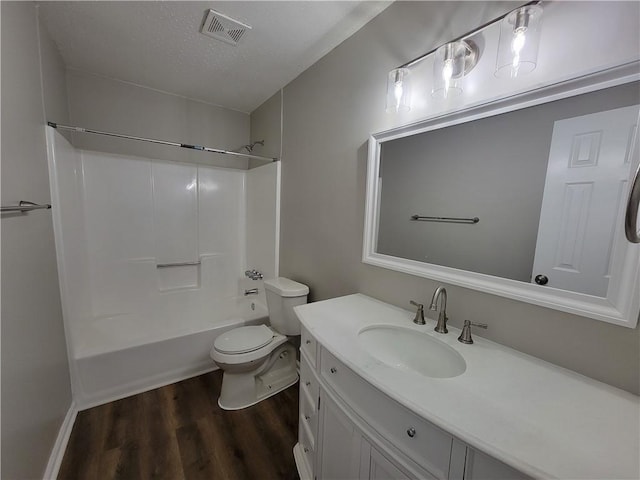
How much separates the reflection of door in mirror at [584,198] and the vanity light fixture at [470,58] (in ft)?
0.87

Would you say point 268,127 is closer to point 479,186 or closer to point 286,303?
point 286,303

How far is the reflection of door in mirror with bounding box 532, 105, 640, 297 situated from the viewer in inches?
28.1

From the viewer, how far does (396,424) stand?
705 millimetres

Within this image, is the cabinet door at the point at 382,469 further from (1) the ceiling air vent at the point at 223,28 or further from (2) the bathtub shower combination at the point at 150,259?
(1) the ceiling air vent at the point at 223,28

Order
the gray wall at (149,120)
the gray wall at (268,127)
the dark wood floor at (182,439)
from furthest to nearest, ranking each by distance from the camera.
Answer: the gray wall at (268,127) < the gray wall at (149,120) < the dark wood floor at (182,439)

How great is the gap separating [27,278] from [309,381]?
1382mm

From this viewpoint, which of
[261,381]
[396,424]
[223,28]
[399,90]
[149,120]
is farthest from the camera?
[149,120]

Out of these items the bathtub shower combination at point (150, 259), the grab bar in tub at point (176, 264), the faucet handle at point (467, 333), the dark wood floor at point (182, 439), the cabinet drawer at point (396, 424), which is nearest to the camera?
the cabinet drawer at point (396, 424)

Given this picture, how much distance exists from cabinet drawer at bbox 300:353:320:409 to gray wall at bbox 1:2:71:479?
3.62 ft

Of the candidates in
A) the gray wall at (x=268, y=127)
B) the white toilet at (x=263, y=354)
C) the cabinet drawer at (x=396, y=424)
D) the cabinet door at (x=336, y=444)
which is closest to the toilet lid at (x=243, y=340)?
the white toilet at (x=263, y=354)

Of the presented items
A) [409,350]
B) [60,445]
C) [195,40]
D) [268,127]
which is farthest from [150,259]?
[409,350]

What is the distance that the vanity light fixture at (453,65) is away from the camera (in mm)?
983

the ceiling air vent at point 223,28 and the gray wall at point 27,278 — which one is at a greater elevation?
the ceiling air vent at point 223,28

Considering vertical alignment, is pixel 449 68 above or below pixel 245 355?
above
